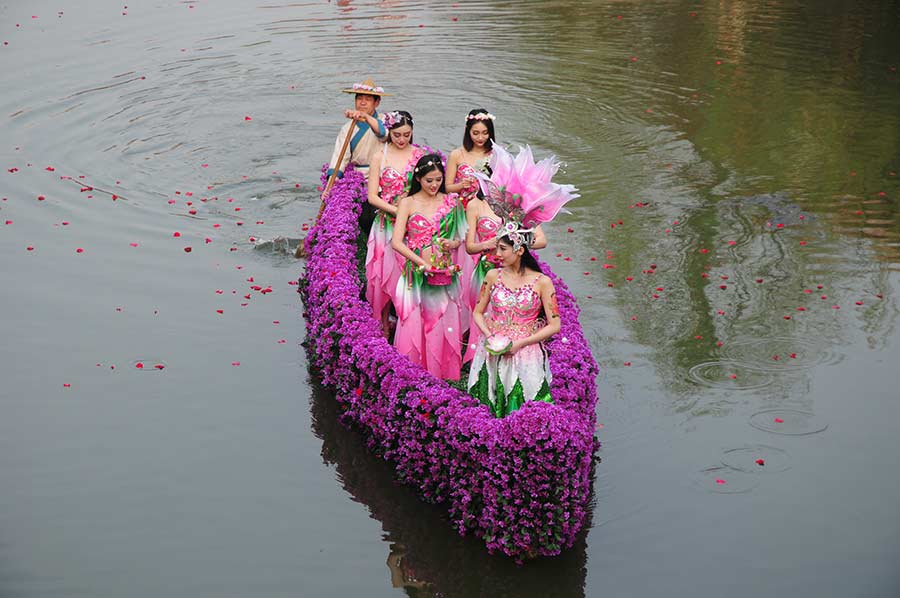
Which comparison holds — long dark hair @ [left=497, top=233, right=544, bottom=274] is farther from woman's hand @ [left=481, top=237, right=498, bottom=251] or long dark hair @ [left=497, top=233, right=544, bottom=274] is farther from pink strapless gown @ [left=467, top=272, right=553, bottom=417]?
woman's hand @ [left=481, top=237, right=498, bottom=251]

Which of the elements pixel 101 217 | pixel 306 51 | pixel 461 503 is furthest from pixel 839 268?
pixel 306 51

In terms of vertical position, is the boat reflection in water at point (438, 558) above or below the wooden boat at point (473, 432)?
below

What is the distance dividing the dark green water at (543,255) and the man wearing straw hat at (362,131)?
1.67 m

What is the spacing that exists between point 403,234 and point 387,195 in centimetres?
113

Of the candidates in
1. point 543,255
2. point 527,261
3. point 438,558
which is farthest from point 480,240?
point 543,255

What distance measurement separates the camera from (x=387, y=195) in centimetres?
1095

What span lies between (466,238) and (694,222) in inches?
236

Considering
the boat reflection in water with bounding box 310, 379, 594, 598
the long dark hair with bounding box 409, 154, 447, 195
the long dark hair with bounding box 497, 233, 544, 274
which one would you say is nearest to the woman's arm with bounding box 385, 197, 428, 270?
the long dark hair with bounding box 409, 154, 447, 195

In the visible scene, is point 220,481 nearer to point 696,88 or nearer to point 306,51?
point 696,88

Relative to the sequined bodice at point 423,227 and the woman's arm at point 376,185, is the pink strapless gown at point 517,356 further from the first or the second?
the woman's arm at point 376,185

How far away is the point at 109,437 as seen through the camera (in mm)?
9945

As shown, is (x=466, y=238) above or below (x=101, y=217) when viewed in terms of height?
above

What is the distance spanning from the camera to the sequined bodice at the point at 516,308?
8633 millimetres

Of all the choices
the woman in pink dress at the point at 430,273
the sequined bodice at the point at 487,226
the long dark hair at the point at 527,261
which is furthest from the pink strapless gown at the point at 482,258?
the long dark hair at the point at 527,261
